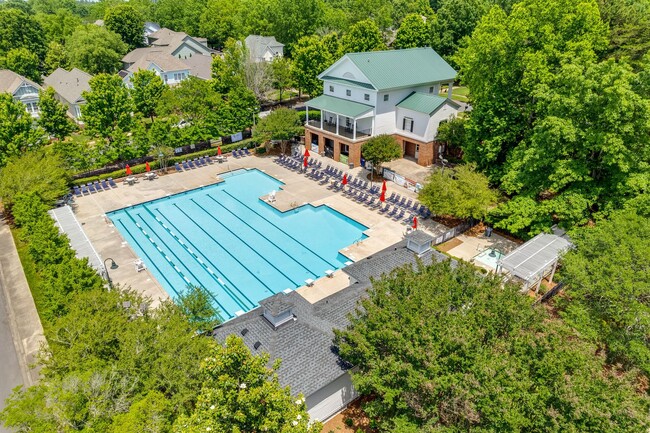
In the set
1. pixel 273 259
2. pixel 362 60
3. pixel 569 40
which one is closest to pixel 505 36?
pixel 569 40

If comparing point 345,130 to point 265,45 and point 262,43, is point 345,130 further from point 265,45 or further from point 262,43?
point 262,43

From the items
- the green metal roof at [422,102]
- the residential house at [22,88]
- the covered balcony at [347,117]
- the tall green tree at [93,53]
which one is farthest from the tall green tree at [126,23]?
the green metal roof at [422,102]

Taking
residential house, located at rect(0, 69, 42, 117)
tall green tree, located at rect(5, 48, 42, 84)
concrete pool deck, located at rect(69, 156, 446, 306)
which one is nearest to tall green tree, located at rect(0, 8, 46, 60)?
tall green tree, located at rect(5, 48, 42, 84)

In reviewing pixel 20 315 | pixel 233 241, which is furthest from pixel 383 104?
pixel 20 315

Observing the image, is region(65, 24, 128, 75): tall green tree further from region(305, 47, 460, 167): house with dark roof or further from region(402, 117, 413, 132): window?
region(402, 117, 413, 132): window

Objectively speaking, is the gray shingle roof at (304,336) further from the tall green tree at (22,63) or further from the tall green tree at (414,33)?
the tall green tree at (22,63)
